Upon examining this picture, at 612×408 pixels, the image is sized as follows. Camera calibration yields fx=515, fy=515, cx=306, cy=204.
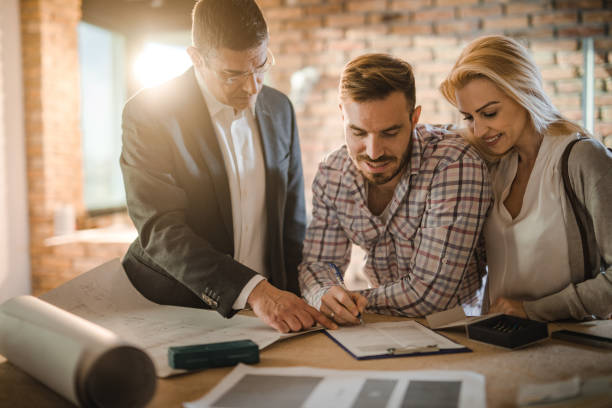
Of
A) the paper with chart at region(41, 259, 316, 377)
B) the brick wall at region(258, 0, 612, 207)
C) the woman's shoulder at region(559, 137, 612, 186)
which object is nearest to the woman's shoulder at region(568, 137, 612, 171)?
the woman's shoulder at region(559, 137, 612, 186)

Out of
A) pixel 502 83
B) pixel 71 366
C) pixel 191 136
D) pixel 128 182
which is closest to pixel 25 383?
pixel 71 366

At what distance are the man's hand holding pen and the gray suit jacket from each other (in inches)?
8.4

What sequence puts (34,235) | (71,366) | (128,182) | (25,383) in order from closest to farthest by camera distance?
(71,366), (25,383), (128,182), (34,235)

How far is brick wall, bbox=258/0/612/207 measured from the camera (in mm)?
3564

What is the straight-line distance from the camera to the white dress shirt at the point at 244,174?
166 cm

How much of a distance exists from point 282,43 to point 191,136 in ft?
8.70

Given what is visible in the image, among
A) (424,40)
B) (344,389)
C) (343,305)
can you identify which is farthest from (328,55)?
(344,389)

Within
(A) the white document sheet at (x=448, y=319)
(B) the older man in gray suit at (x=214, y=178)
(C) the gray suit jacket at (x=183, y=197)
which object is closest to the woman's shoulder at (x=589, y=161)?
(A) the white document sheet at (x=448, y=319)

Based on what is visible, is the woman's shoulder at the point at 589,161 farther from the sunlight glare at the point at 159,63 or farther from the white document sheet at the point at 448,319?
the sunlight glare at the point at 159,63

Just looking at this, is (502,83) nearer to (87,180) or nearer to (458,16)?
(458,16)

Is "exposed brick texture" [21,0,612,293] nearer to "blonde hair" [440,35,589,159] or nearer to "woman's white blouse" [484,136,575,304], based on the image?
"blonde hair" [440,35,589,159]

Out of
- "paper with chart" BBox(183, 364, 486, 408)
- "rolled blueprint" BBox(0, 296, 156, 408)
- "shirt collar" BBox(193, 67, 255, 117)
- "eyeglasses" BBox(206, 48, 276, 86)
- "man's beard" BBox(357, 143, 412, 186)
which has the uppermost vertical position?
"eyeglasses" BBox(206, 48, 276, 86)

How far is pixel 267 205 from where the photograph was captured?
1.71 m

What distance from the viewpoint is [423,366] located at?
948 millimetres
